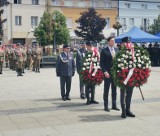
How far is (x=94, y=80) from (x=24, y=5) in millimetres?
47101

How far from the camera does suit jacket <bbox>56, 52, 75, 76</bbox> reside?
40.2 feet

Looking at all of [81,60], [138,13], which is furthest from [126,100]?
[138,13]

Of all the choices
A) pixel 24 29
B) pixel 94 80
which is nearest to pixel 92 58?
pixel 94 80

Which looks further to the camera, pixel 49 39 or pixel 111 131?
pixel 49 39

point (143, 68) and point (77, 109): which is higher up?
point (143, 68)

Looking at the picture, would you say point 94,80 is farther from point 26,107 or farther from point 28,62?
point 28,62

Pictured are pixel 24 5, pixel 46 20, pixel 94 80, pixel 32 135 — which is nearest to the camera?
pixel 32 135

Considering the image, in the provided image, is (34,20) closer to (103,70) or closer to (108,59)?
(108,59)

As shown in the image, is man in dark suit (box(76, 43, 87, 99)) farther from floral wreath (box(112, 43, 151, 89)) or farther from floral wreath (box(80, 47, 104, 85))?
floral wreath (box(112, 43, 151, 89))

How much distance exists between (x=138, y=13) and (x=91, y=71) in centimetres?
5726

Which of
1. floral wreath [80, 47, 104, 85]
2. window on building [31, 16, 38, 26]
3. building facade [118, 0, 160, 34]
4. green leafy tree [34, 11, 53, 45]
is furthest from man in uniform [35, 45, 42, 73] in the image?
building facade [118, 0, 160, 34]

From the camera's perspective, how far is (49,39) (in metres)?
49.5

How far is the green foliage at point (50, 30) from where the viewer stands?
49.1m

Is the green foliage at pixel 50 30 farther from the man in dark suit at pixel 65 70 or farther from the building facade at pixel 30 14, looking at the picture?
the man in dark suit at pixel 65 70
